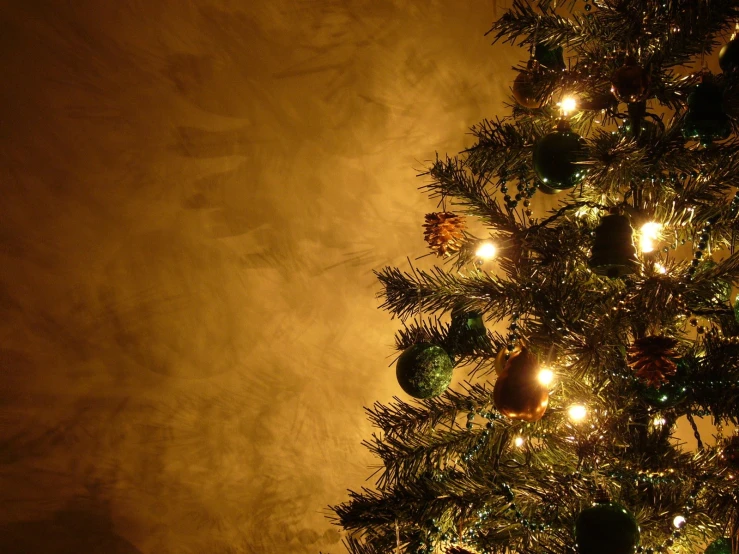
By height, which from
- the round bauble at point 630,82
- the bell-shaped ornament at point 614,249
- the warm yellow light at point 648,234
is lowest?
the bell-shaped ornament at point 614,249

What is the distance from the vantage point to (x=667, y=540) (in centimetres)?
79

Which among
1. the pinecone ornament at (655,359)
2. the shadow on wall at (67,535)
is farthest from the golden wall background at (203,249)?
the pinecone ornament at (655,359)

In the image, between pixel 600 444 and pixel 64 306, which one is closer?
pixel 600 444

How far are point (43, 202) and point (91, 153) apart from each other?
152 mm

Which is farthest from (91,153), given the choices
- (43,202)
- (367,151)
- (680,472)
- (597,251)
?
(680,472)

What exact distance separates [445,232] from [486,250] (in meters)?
0.08

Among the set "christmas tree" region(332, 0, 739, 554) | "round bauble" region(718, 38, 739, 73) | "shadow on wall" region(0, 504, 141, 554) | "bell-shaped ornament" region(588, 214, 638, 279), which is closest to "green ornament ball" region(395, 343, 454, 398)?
"christmas tree" region(332, 0, 739, 554)

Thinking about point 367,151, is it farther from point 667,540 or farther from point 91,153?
point 667,540

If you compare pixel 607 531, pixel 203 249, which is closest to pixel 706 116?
pixel 607 531

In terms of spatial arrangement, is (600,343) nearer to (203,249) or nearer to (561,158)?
(561,158)

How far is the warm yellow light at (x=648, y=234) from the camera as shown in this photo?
841mm

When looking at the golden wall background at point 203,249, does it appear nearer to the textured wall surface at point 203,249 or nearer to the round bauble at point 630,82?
the textured wall surface at point 203,249

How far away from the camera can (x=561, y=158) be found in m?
0.79

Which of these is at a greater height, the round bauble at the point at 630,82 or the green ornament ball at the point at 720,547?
the round bauble at the point at 630,82
